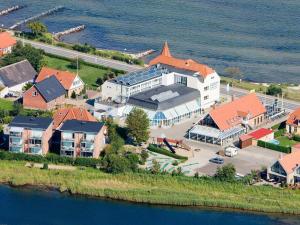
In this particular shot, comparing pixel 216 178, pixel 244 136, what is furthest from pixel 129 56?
pixel 216 178

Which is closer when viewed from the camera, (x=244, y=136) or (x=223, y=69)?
(x=244, y=136)

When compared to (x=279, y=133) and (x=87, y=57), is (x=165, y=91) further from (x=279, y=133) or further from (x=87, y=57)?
(x=87, y=57)

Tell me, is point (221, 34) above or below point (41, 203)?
above

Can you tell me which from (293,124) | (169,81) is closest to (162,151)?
(293,124)

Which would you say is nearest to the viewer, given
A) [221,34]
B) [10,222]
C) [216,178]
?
[10,222]

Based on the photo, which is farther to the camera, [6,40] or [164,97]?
[6,40]

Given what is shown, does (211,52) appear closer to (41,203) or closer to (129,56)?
(129,56)

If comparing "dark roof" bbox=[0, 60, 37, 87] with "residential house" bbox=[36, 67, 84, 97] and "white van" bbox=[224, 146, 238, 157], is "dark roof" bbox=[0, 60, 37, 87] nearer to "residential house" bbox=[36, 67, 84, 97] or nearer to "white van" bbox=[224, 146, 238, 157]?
"residential house" bbox=[36, 67, 84, 97]

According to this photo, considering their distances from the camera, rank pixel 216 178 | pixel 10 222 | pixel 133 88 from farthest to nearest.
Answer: pixel 133 88 < pixel 216 178 < pixel 10 222
